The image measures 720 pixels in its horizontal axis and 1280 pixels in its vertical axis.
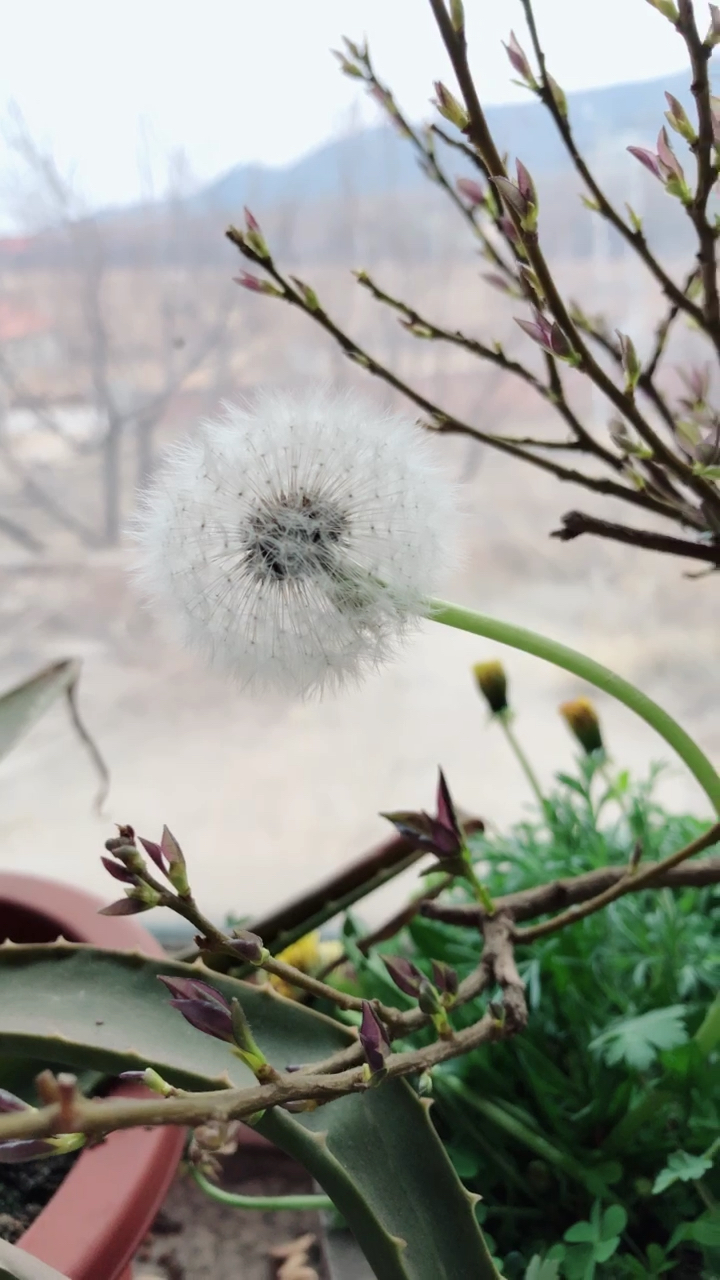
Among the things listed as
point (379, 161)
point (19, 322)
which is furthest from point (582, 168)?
point (19, 322)

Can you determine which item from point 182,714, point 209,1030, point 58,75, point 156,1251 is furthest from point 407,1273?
point 58,75

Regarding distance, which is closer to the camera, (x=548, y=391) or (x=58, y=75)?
(x=548, y=391)

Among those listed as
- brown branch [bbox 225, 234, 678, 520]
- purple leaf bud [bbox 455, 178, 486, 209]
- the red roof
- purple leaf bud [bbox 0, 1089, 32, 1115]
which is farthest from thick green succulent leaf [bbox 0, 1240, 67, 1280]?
the red roof

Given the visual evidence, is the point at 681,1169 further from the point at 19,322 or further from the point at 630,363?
the point at 19,322

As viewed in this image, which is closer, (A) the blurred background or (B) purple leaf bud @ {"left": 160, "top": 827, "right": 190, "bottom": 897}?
(B) purple leaf bud @ {"left": 160, "top": 827, "right": 190, "bottom": 897}

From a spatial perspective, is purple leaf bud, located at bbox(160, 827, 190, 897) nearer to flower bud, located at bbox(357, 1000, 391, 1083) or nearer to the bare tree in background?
flower bud, located at bbox(357, 1000, 391, 1083)

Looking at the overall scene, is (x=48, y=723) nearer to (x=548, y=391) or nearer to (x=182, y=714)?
(x=182, y=714)
